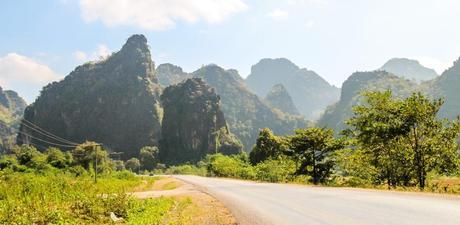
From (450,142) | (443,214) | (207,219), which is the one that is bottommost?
(207,219)

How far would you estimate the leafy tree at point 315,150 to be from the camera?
4356 centimetres

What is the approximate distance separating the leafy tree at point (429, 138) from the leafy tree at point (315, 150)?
12230 millimetres

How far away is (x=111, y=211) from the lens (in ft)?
57.2

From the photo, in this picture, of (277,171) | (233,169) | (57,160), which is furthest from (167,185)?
(57,160)

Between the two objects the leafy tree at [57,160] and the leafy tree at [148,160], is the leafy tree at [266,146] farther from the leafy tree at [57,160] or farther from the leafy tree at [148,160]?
the leafy tree at [148,160]

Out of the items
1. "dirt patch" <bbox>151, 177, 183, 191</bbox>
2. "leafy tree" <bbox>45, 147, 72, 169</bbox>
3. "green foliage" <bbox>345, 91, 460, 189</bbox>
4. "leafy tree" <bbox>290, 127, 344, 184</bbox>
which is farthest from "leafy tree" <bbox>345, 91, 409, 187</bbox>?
"leafy tree" <bbox>45, 147, 72, 169</bbox>

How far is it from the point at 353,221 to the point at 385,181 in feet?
88.1

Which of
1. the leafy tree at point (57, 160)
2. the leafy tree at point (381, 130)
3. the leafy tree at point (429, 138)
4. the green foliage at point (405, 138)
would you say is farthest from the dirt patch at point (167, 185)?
the leafy tree at point (429, 138)

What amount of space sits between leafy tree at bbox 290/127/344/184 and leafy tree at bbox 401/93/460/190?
12.2 meters

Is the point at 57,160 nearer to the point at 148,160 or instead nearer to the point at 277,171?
the point at 277,171

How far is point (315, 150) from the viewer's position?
1753 inches

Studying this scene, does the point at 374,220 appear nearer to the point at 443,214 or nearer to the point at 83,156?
the point at 443,214

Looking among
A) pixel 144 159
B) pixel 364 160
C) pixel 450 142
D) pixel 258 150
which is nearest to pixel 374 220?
pixel 450 142

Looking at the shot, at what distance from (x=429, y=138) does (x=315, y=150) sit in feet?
49.7
